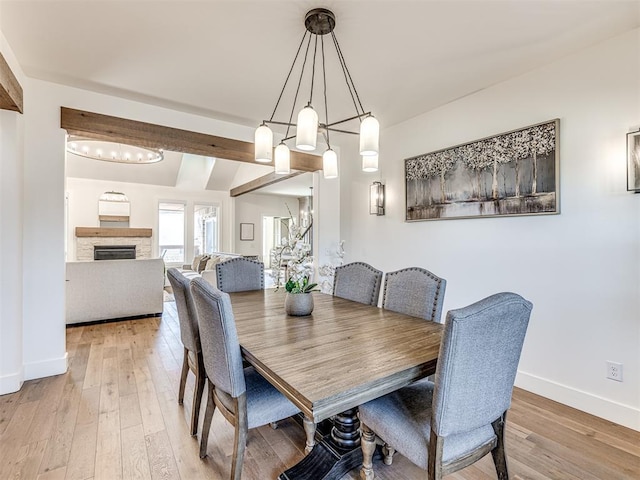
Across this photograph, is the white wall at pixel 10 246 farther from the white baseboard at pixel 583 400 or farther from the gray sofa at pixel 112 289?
the white baseboard at pixel 583 400

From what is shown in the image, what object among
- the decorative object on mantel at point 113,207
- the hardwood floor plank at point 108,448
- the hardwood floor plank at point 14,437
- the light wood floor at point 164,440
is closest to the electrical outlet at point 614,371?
the light wood floor at point 164,440

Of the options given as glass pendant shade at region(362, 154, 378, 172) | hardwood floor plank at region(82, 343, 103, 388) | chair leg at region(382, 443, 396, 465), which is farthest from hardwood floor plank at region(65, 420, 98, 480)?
glass pendant shade at region(362, 154, 378, 172)

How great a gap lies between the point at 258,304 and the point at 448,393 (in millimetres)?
1571

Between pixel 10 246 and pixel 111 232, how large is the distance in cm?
555

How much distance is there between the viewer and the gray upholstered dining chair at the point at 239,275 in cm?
292

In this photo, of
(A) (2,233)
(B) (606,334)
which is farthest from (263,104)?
(B) (606,334)

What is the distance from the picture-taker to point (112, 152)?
539 cm

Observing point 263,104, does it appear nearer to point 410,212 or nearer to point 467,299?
point 410,212

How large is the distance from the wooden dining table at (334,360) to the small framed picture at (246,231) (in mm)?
7266

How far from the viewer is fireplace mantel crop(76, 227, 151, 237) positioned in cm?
725

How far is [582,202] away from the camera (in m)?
2.32

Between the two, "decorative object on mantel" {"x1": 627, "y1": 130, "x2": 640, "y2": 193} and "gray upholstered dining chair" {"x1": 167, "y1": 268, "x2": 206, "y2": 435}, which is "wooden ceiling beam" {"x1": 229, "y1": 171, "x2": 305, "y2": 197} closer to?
"gray upholstered dining chair" {"x1": 167, "y1": 268, "x2": 206, "y2": 435}

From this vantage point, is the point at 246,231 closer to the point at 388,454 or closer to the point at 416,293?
the point at 416,293

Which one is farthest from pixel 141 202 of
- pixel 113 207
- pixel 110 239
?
pixel 110 239
